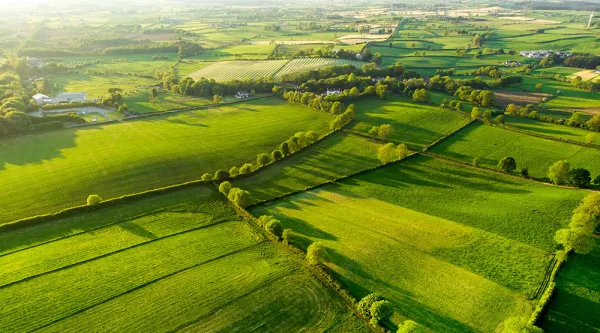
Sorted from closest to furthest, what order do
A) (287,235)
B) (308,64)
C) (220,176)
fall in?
(287,235)
(220,176)
(308,64)

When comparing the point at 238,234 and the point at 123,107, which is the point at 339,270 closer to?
the point at 238,234

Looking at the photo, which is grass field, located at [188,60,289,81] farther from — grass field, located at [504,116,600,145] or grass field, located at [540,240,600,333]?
grass field, located at [540,240,600,333]

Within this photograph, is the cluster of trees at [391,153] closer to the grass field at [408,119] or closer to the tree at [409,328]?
the grass field at [408,119]

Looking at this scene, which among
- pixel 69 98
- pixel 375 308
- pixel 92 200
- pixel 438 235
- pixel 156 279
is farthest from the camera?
pixel 69 98

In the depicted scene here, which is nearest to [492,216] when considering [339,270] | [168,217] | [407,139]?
[339,270]

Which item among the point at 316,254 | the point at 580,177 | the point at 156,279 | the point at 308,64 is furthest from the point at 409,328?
the point at 308,64

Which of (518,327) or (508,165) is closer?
(518,327)

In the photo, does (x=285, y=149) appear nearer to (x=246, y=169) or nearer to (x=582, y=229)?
(x=246, y=169)

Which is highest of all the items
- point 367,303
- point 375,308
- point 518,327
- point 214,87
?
point 214,87
